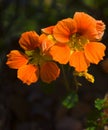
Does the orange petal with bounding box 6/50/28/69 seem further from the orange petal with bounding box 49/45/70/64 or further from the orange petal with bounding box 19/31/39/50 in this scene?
the orange petal with bounding box 49/45/70/64

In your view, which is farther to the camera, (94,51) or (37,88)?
(37,88)

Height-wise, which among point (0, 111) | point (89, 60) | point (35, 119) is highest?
point (89, 60)

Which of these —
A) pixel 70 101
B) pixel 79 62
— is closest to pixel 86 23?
pixel 79 62

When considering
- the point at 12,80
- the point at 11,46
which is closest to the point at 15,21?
the point at 11,46

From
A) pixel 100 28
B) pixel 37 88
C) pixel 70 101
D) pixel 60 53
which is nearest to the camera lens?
pixel 60 53

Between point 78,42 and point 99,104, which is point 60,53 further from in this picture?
point 99,104

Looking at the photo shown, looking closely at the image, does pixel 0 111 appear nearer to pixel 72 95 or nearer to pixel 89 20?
pixel 72 95
